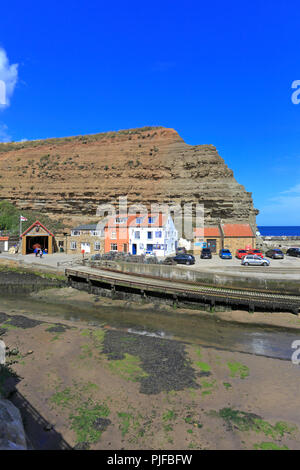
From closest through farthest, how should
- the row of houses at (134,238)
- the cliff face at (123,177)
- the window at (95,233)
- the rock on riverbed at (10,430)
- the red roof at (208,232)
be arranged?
the rock on riverbed at (10,430) → the row of houses at (134,238) → the window at (95,233) → the red roof at (208,232) → the cliff face at (123,177)

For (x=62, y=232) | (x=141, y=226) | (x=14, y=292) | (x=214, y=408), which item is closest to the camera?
(x=214, y=408)

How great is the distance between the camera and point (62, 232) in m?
61.1

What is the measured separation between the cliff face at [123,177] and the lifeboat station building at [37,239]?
60.1 ft

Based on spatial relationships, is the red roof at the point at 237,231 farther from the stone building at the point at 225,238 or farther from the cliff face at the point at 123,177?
the cliff face at the point at 123,177

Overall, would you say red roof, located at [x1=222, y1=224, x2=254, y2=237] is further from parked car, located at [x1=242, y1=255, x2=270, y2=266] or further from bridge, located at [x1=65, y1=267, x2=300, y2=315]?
bridge, located at [x1=65, y1=267, x2=300, y2=315]

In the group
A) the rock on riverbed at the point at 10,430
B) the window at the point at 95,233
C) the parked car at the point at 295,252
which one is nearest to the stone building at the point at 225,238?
the parked car at the point at 295,252

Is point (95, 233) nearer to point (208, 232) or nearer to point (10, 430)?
point (208, 232)

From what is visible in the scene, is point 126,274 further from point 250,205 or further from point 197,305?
point 250,205

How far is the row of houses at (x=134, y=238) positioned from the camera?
41.0 meters

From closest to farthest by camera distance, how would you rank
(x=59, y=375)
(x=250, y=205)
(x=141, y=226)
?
(x=59, y=375), (x=141, y=226), (x=250, y=205)

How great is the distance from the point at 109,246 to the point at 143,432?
3466cm

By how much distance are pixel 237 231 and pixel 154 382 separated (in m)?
36.6

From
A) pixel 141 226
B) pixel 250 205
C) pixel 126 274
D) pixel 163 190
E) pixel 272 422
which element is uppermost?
pixel 163 190

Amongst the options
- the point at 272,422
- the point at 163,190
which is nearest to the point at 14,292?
the point at 272,422
